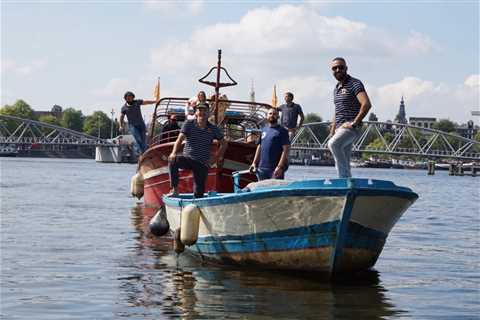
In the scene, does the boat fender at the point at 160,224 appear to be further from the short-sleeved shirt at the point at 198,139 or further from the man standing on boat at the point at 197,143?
the short-sleeved shirt at the point at 198,139

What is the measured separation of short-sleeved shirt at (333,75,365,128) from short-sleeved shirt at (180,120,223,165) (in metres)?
2.33

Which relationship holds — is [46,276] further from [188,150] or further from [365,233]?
[365,233]

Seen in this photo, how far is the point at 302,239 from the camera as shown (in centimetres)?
1308

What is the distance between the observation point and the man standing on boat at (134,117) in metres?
24.6

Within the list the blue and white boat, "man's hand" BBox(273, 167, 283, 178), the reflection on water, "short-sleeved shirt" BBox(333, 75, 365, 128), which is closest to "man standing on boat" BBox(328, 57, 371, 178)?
"short-sleeved shirt" BBox(333, 75, 365, 128)

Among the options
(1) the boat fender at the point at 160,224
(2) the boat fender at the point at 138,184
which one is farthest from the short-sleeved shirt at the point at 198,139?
(2) the boat fender at the point at 138,184

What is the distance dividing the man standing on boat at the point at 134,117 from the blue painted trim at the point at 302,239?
10.8m

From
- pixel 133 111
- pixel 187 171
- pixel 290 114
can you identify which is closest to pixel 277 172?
pixel 290 114

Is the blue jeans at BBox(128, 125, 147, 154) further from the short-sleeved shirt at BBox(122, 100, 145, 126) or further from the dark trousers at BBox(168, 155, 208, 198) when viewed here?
the dark trousers at BBox(168, 155, 208, 198)

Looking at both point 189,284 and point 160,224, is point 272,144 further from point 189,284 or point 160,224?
point 160,224

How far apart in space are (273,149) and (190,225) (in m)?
1.78

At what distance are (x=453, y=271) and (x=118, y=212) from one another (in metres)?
13.2

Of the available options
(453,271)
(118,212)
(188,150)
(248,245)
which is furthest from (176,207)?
(118,212)

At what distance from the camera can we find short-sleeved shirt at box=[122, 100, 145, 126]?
24750 mm
